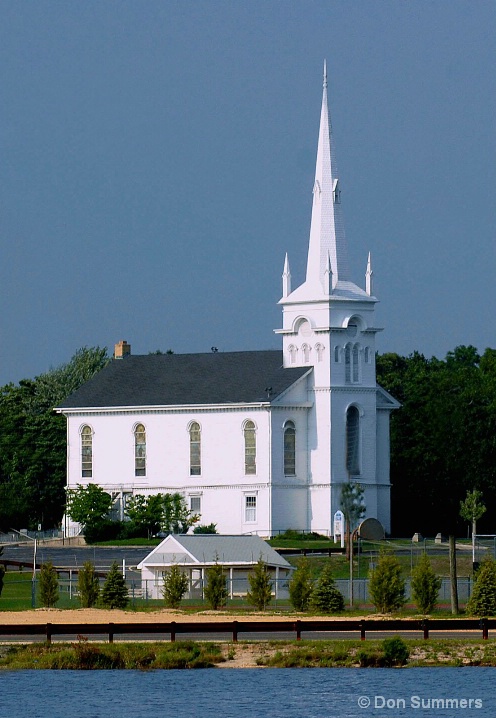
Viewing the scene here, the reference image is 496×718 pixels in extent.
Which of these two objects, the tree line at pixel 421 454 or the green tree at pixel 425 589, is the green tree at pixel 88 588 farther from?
the tree line at pixel 421 454

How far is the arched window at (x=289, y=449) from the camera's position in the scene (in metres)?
108

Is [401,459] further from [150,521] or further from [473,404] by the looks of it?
[150,521]

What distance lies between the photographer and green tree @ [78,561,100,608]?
228 feet

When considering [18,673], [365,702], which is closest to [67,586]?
[18,673]

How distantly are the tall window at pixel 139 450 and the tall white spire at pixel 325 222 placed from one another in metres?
12.5

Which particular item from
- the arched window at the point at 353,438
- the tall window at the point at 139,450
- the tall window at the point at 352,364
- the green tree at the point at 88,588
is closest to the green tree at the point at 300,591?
the green tree at the point at 88,588

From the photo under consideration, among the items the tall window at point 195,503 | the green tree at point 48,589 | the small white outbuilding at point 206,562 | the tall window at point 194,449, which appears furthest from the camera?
the tall window at point 194,449

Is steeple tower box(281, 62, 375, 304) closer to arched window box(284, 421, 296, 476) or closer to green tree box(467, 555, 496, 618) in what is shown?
arched window box(284, 421, 296, 476)

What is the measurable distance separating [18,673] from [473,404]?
63.0 m

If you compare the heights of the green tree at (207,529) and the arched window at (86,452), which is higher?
the arched window at (86,452)

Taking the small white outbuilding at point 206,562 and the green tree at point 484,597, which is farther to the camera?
the small white outbuilding at point 206,562

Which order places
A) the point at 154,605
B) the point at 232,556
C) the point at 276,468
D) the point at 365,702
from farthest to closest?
the point at 276,468 < the point at 232,556 < the point at 154,605 < the point at 365,702

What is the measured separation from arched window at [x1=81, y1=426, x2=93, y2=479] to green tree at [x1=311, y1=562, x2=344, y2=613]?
48.4 meters

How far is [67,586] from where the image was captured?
79875mm
